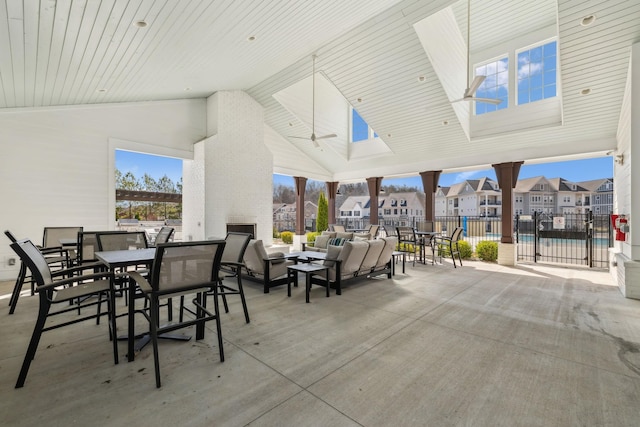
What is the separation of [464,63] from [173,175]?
42.0ft

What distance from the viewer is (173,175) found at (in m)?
13.9

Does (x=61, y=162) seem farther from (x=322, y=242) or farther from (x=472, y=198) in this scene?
(x=472, y=198)

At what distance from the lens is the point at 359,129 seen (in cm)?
1081

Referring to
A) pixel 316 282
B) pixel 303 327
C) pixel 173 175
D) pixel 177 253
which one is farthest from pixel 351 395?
pixel 173 175

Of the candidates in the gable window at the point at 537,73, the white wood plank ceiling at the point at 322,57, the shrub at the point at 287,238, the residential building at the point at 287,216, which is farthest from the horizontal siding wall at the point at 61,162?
the gable window at the point at 537,73

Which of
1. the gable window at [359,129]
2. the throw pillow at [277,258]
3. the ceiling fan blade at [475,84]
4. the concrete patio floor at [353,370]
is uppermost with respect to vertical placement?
the gable window at [359,129]

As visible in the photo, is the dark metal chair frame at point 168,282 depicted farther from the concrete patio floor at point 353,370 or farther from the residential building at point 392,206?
the residential building at point 392,206

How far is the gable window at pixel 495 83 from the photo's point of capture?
297 inches

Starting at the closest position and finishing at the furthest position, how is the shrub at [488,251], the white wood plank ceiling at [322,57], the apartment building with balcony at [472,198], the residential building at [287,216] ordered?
the white wood plank ceiling at [322,57] → the shrub at [488,251] → the residential building at [287,216] → the apartment building with balcony at [472,198]

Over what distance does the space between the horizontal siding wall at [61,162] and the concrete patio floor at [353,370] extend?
92.8 inches

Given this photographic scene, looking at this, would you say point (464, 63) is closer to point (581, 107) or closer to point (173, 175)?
point (581, 107)

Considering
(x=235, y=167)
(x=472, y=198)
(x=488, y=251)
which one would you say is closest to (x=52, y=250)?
(x=235, y=167)

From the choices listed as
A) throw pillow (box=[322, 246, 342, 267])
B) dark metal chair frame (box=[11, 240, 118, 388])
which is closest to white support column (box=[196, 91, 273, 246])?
throw pillow (box=[322, 246, 342, 267])

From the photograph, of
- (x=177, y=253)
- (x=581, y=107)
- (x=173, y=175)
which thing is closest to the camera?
(x=177, y=253)
